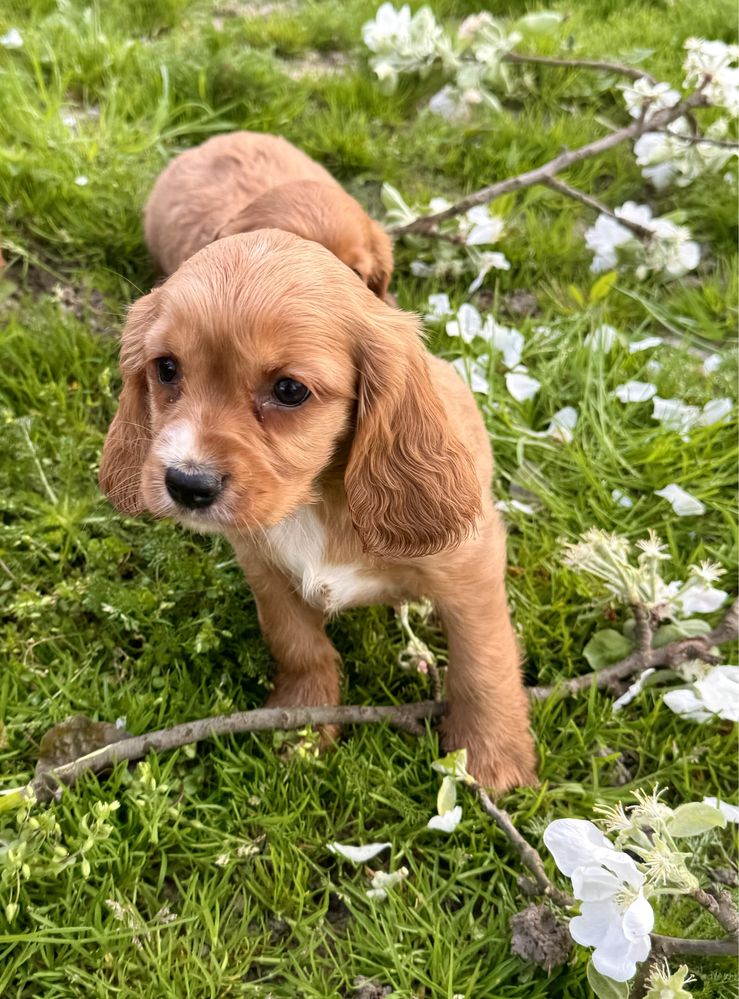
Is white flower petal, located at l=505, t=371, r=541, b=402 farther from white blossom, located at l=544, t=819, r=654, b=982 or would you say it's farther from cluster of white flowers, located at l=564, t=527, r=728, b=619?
white blossom, located at l=544, t=819, r=654, b=982

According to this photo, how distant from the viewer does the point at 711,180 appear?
391 cm

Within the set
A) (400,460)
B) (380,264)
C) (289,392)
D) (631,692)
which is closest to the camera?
(289,392)

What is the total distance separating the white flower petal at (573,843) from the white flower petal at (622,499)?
1.41 m

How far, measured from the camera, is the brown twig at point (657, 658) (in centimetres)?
241

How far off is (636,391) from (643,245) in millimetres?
806

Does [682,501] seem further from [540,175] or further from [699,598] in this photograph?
[540,175]

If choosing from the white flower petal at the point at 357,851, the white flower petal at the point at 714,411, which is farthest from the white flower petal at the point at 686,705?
Result: the white flower petal at the point at 714,411

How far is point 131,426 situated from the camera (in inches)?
84.4

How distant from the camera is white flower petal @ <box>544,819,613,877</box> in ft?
5.53

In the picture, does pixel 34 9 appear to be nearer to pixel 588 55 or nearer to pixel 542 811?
pixel 588 55

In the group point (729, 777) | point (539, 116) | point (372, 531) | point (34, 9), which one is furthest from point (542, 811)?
point (34, 9)

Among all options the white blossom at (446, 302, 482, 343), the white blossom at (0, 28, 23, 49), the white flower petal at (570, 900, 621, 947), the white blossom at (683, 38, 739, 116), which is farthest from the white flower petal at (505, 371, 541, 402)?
the white blossom at (0, 28, 23, 49)

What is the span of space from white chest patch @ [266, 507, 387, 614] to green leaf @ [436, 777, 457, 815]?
0.54m

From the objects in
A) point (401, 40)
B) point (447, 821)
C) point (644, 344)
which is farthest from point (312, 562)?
point (401, 40)
